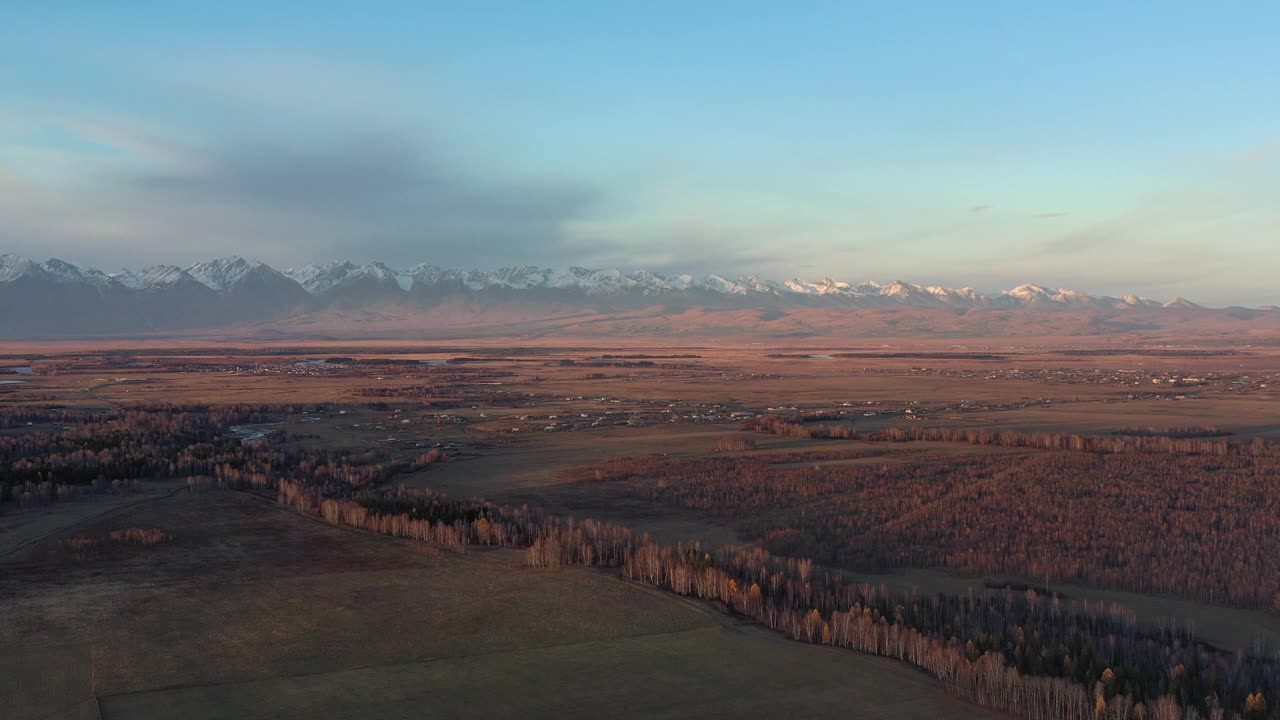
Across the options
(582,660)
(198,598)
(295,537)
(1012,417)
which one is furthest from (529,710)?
(1012,417)

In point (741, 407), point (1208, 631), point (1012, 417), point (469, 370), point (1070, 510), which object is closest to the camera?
point (1208, 631)

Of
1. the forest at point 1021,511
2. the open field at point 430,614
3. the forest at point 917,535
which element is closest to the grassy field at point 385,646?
the open field at point 430,614

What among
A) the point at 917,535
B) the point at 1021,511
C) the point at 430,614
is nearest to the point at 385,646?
the point at 430,614

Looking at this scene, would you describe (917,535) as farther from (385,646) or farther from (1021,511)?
(385,646)

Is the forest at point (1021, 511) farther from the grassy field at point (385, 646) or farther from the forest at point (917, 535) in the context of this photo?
the grassy field at point (385, 646)

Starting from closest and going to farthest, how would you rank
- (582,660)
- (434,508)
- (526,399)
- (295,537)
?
(582,660), (295,537), (434,508), (526,399)

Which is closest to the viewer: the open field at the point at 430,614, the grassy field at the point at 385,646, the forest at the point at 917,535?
the grassy field at the point at 385,646

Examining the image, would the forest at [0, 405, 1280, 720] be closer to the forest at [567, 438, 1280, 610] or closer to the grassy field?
the forest at [567, 438, 1280, 610]

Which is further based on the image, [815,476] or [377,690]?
[815,476]

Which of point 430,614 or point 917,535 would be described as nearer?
point 430,614

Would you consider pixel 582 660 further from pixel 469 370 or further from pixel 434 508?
pixel 469 370

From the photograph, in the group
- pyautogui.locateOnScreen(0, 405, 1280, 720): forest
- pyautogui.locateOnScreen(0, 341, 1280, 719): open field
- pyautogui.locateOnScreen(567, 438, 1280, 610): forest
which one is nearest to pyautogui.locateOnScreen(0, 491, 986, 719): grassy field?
pyautogui.locateOnScreen(0, 341, 1280, 719): open field
